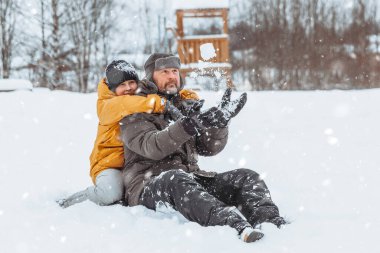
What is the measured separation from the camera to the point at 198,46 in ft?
37.5

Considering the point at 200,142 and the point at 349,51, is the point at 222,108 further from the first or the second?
the point at 349,51

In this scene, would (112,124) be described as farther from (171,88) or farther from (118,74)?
(171,88)

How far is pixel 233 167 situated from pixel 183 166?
177 centimetres

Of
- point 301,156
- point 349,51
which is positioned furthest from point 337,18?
point 301,156

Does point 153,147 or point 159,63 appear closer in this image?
point 153,147

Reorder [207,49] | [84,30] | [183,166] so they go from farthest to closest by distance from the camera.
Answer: [84,30], [207,49], [183,166]

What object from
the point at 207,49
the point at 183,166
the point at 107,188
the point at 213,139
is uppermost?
Result: the point at 207,49

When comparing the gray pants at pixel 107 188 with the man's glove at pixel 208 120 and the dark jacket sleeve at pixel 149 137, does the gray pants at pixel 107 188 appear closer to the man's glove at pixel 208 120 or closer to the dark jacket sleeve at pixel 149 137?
the dark jacket sleeve at pixel 149 137

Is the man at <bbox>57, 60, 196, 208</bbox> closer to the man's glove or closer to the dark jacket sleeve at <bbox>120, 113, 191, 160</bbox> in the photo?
the dark jacket sleeve at <bbox>120, 113, 191, 160</bbox>

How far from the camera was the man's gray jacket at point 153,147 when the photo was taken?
2.99 metres

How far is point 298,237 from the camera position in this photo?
2.33 m

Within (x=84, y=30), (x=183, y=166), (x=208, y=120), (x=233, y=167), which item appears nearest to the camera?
(x=208, y=120)

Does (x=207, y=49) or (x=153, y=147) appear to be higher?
(x=207, y=49)

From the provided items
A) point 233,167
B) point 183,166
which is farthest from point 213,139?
point 233,167
